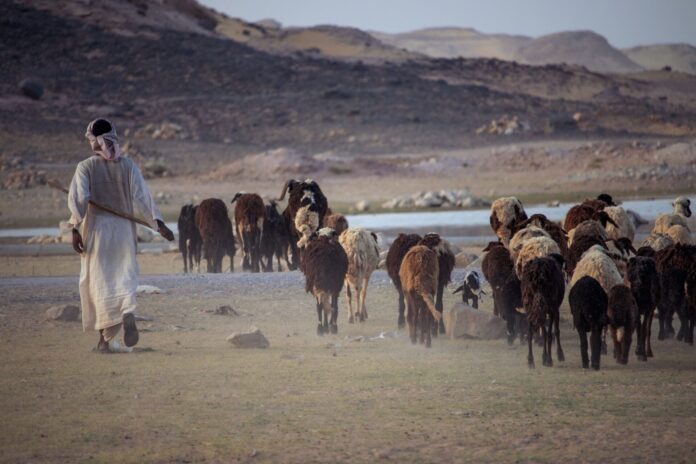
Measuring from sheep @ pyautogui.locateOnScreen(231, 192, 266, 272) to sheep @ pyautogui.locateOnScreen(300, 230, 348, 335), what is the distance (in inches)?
269

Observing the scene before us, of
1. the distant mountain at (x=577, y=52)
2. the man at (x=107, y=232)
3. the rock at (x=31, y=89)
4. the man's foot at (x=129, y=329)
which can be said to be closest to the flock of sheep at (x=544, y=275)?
the man at (x=107, y=232)

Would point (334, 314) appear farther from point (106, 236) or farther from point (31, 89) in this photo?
point (31, 89)

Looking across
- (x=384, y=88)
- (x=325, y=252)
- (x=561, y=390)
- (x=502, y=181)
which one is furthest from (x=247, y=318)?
(x=384, y=88)

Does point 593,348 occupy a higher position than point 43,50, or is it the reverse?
point 43,50

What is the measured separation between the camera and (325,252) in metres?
13.0

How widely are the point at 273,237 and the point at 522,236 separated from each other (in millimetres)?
7530

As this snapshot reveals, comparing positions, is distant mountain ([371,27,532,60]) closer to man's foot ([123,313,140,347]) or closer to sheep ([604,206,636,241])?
sheep ([604,206,636,241])

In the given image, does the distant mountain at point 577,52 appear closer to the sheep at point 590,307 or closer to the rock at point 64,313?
the rock at point 64,313

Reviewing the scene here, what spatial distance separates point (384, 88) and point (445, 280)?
56042 mm

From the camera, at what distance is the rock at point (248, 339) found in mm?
12281

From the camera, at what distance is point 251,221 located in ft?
66.3

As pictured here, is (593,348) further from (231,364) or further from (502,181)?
(502,181)

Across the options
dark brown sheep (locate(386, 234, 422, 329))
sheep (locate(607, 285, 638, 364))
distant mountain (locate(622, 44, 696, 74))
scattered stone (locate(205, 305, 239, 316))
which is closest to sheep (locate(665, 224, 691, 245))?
dark brown sheep (locate(386, 234, 422, 329))

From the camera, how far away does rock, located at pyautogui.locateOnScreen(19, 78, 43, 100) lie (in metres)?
62.9
